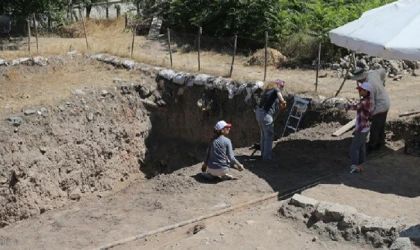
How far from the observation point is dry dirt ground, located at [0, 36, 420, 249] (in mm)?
8477

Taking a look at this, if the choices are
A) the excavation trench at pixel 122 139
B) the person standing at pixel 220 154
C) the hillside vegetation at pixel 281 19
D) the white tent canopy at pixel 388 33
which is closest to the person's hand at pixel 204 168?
the person standing at pixel 220 154

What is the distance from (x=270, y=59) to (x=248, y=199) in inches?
365

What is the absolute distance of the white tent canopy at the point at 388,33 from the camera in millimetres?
9844

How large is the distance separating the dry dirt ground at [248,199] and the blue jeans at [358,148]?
214 millimetres

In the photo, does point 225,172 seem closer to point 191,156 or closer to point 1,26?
point 191,156

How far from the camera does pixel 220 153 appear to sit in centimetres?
1087

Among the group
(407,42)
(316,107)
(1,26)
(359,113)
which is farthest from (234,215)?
(1,26)

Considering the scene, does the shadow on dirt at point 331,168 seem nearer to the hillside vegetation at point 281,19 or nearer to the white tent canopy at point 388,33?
the white tent canopy at point 388,33

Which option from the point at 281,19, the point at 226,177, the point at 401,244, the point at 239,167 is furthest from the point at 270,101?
the point at 281,19

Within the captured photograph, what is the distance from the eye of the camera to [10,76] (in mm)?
17828

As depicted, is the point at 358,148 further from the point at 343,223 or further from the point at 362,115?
the point at 343,223

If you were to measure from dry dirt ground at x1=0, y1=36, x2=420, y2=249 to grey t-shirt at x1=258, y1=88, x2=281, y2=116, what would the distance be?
3.57 feet

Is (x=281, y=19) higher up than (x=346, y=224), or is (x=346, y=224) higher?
(x=281, y=19)

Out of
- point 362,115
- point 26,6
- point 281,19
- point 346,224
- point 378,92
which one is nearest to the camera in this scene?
point 346,224
